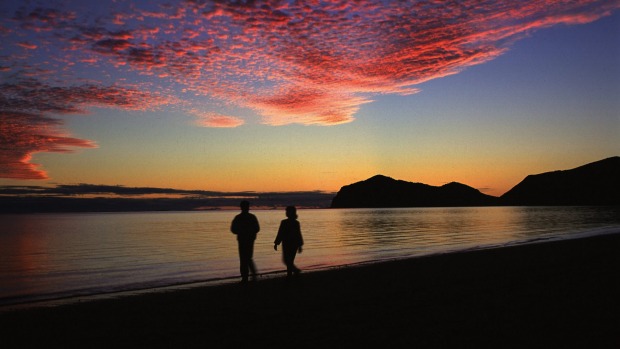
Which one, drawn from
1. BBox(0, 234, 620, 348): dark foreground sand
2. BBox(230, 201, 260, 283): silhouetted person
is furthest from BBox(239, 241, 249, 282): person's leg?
BBox(0, 234, 620, 348): dark foreground sand

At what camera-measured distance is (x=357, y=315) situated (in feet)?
31.6

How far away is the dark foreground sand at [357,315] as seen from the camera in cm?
772

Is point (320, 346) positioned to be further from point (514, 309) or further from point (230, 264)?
point (230, 264)

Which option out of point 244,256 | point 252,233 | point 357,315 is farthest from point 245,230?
point 357,315

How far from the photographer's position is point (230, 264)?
26.9 metres

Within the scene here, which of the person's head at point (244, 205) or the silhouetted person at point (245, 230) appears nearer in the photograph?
the person's head at point (244, 205)

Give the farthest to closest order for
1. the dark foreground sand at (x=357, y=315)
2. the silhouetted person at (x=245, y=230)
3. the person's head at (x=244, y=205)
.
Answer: the silhouetted person at (x=245, y=230) → the person's head at (x=244, y=205) → the dark foreground sand at (x=357, y=315)

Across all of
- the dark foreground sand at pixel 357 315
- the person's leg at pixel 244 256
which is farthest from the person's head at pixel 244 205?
the dark foreground sand at pixel 357 315

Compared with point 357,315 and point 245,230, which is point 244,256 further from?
→ point 357,315

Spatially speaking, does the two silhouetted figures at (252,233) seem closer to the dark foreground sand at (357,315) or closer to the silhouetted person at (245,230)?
the silhouetted person at (245,230)

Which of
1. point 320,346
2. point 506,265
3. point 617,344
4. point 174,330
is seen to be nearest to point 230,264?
point 506,265

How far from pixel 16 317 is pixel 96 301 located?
107 inches

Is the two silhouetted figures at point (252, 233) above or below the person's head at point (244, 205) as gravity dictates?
below

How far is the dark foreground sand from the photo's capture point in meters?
7.72
